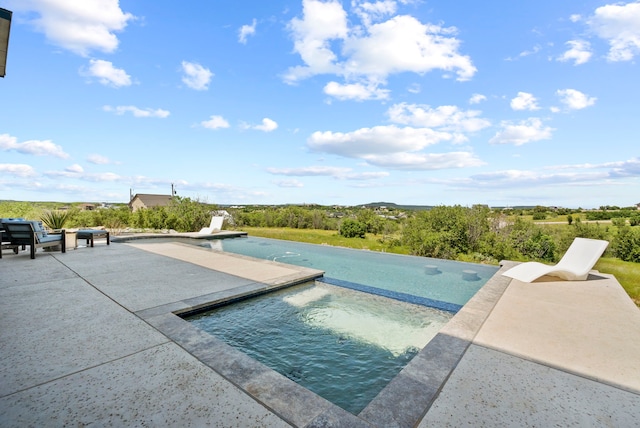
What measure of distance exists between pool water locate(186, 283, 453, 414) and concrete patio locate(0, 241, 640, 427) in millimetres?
431

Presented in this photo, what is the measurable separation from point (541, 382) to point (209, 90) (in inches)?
506

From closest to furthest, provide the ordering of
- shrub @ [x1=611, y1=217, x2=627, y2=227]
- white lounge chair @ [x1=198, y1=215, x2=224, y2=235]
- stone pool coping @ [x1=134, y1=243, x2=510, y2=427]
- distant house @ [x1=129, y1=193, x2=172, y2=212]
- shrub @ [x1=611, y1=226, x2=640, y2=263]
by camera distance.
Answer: stone pool coping @ [x1=134, y1=243, x2=510, y2=427]
white lounge chair @ [x1=198, y1=215, x2=224, y2=235]
shrub @ [x1=611, y1=226, x2=640, y2=263]
shrub @ [x1=611, y1=217, x2=627, y2=227]
distant house @ [x1=129, y1=193, x2=172, y2=212]

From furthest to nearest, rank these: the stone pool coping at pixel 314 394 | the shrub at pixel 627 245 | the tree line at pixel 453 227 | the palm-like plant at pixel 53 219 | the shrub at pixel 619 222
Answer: the shrub at pixel 619 222 → the shrub at pixel 627 245 → the palm-like plant at pixel 53 219 → the tree line at pixel 453 227 → the stone pool coping at pixel 314 394

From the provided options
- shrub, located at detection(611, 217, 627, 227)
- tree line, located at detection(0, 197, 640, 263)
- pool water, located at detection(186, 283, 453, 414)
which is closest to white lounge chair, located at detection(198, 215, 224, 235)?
tree line, located at detection(0, 197, 640, 263)

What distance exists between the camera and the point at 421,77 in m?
9.70

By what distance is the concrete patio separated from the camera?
1646mm

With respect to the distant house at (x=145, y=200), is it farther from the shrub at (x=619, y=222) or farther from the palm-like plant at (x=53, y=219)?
the shrub at (x=619, y=222)

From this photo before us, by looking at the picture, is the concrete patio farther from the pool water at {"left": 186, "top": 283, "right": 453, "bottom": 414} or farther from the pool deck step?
the pool deck step

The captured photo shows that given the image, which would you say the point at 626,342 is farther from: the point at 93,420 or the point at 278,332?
the point at 93,420

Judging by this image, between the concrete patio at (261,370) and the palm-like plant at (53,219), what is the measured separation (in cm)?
836

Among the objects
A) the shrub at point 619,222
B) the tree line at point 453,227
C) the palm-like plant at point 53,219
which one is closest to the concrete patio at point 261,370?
the tree line at point 453,227

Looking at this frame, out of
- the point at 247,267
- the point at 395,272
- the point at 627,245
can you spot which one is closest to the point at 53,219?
the point at 247,267

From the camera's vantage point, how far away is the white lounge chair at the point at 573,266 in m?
4.97

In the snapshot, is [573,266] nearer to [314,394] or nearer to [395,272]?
[395,272]
